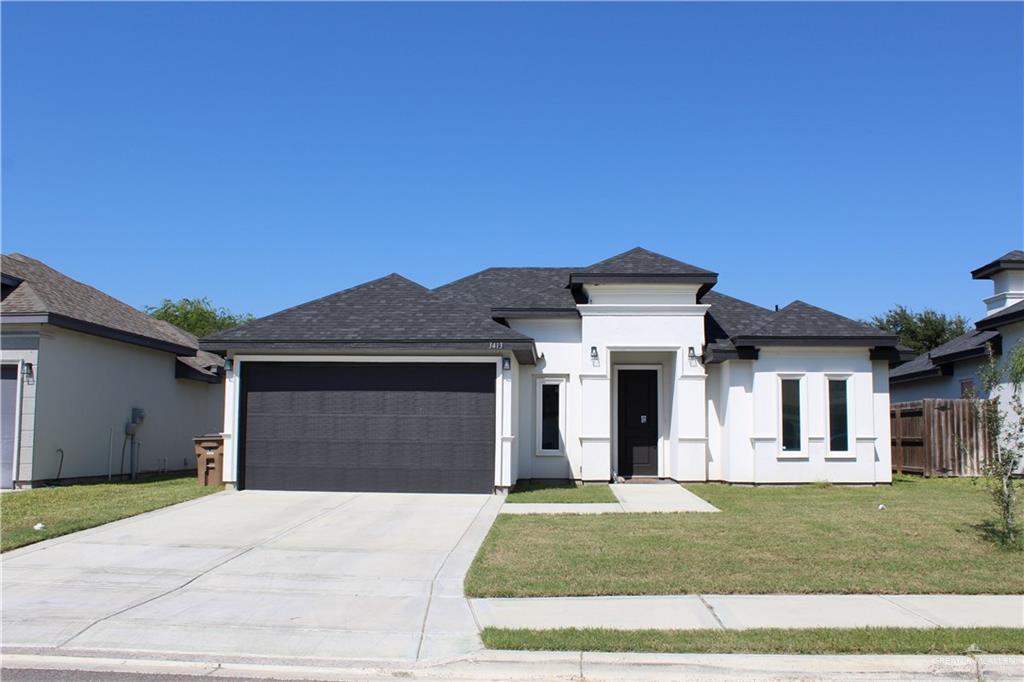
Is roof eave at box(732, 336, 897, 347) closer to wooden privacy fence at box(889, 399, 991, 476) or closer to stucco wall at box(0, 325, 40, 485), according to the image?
wooden privacy fence at box(889, 399, 991, 476)

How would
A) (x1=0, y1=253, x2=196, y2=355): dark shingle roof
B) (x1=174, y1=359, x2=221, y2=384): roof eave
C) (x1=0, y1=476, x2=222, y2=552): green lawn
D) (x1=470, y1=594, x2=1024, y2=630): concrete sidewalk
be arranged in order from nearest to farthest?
(x1=470, y1=594, x2=1024, y2=630): concrete sidewalk, (x1=0, y1=476, x2=222, y2=552): green lawn, (x1=0, y1=253, x2=196, y2=355): dark shingle roof, (x1=174, y1=359, x2=221, y2=384): roof eave

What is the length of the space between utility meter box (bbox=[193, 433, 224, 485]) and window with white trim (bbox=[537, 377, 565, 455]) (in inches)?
274

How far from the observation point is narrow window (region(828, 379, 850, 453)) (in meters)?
18.0

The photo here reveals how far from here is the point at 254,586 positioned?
8531 mm

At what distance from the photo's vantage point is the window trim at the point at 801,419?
1781 centimetres

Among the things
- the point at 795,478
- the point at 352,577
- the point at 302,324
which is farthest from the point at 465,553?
the point at 795,478

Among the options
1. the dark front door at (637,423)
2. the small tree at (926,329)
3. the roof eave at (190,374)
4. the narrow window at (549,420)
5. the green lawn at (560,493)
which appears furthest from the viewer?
the small tree at (926,329)

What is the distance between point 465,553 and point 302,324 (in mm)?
7983

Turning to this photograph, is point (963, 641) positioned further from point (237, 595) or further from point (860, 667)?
point (237, 595)

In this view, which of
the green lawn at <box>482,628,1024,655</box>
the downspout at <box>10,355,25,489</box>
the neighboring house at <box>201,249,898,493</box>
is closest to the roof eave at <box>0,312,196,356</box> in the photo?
the downspout at <box>10,355,25,489</box>

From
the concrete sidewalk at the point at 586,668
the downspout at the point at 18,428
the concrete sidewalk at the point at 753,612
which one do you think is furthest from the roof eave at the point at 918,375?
the downspout at the point at 18,428

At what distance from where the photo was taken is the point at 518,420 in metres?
18.5

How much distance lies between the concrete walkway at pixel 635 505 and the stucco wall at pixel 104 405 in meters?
10.2

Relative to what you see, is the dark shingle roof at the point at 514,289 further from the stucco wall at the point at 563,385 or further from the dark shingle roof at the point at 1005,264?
the dark shingle roof at the point at 1005,264
